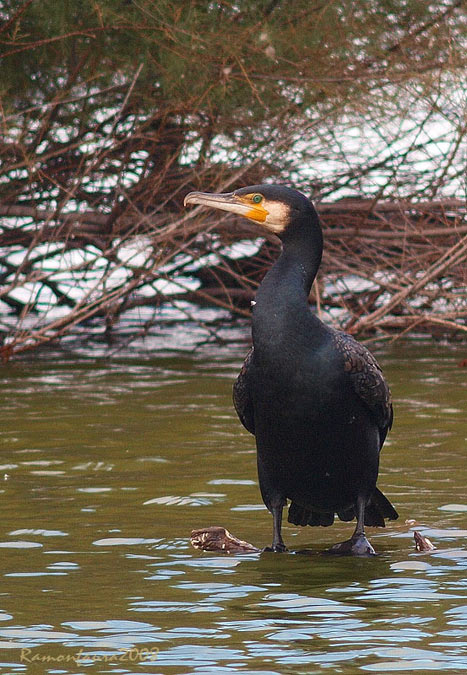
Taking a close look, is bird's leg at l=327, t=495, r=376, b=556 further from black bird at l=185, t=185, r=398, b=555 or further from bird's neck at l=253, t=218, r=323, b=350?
bird's neck at l=253, t=218, r=323, b=350

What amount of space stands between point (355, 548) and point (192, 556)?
0.74 metres

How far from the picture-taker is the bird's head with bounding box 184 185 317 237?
6.66 metres

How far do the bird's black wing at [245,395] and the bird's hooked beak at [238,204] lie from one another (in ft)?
2.10

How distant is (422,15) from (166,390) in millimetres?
4018

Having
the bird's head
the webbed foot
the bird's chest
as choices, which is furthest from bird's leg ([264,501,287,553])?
the bird's head

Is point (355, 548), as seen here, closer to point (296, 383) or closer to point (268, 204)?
point (296, 383)

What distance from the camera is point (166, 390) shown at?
12453mm

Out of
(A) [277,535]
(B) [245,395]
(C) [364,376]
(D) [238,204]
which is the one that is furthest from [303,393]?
(D) [238,204]

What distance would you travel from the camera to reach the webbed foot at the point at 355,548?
6.50 metres

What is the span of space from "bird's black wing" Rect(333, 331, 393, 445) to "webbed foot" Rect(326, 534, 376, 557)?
580 mm

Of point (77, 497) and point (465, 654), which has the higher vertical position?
point (77, 497)

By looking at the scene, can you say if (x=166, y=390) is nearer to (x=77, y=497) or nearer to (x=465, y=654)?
(x=77, y=497)

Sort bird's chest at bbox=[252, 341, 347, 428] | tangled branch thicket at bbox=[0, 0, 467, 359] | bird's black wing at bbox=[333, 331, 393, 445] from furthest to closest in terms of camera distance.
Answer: tangled branch thicket at bbox=[0, 0, 467, 359] < bird's black wing at bbox=[333, 331, 393, 445] < bird's chest at bbox=[252, 341, 347, 428]

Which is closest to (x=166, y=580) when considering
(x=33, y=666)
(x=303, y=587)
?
(x=303, y=587)
